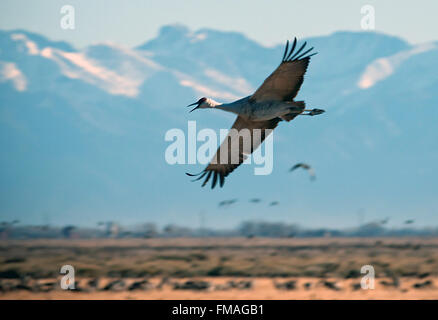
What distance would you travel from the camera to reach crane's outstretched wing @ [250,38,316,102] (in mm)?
15289

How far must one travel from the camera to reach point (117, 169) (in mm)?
186250

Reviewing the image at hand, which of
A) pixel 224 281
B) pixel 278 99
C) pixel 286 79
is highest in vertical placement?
pixel 286 79

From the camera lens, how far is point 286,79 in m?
15.5

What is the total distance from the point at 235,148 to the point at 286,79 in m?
2.91

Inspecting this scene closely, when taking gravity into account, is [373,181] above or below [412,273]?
above

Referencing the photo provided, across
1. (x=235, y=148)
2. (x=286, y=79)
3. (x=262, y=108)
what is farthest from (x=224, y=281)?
(x=286, y=79)

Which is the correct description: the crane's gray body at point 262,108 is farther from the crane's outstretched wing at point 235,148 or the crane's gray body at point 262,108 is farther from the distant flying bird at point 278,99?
the crane's outstretched wing at point 235,148

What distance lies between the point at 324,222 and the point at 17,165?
73.5m

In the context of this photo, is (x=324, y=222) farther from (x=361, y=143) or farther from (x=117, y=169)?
(x=117, y=169)

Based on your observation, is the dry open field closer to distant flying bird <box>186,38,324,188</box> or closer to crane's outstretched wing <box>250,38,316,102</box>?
distant flying bird <box>186,38,324,188</box>

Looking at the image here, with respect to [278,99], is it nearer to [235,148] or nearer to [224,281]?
[235,148]

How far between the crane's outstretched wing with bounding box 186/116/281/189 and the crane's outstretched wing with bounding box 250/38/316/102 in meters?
1.53
